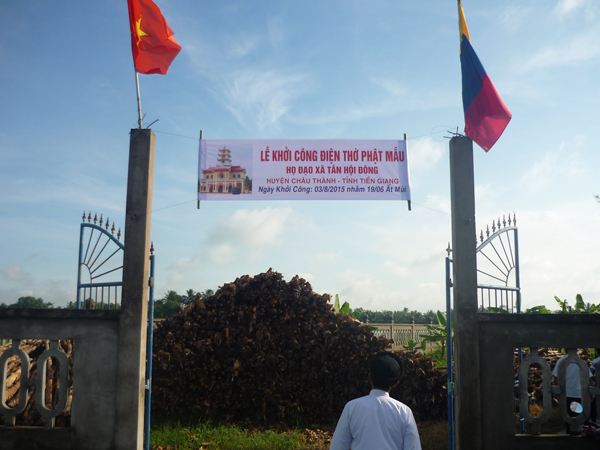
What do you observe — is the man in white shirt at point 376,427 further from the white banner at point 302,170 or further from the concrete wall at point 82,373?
the white banner at point 302,170

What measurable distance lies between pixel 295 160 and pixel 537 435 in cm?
543

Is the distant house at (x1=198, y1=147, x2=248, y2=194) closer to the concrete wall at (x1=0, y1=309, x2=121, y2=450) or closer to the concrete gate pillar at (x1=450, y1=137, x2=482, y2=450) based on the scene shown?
the concrete wall at (x1=0, y1=309, x2=121, y2=450)

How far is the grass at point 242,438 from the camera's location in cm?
762

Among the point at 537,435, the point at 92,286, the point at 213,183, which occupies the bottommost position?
the point at 537,435

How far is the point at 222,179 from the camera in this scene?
28.2 feet

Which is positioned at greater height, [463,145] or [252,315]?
[463,145]

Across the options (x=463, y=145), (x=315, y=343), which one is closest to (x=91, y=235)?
(x=315, y=343)

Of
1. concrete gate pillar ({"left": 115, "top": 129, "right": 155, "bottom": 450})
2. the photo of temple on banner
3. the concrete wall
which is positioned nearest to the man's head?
concrete gate pillar ({"left": 115, "top": 129, "right": 155, "bottom": 450})

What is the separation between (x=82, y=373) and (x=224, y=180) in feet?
12.6

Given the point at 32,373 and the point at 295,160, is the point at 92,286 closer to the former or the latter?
the point at 32,373

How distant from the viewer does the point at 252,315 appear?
9203mm

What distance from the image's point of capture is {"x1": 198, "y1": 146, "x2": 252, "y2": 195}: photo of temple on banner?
8.59m

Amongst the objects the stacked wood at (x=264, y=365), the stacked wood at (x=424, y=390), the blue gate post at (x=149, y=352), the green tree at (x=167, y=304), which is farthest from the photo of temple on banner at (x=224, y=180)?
the green tree at (x=167, y=304)

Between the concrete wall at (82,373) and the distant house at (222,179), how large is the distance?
294 cm
